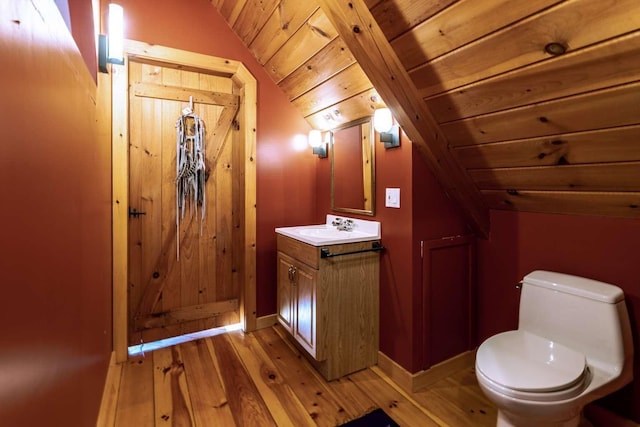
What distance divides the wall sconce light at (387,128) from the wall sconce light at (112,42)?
155 centimetres

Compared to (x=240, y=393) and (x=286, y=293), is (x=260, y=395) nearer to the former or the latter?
(x=240, y=393)

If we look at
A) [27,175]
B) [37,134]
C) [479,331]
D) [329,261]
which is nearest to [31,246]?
[27,175]

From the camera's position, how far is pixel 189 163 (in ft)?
8.66

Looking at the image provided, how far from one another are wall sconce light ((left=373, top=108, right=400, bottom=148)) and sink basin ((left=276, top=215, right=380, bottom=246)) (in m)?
0.56

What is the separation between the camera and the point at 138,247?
8.30 ft

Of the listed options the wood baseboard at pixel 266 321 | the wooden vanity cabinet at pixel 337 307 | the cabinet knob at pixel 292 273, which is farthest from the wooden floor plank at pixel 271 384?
the cabinet knob at pixel 292 273

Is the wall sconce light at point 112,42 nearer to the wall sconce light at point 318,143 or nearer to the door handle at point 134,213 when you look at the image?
the door handle at point 134,213

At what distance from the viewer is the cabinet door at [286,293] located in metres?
2.46

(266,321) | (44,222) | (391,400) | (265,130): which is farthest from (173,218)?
(391,400)

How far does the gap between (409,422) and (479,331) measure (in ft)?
3.05

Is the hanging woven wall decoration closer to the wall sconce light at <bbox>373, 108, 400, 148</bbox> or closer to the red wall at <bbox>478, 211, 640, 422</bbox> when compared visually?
the wall sconce light at <bbox>373, 108, 400, 148</bbox>

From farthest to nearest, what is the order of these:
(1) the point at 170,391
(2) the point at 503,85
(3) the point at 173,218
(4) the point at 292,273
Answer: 1. (3) the point at 173,218
2. (4) the point at 292,273
3. (1) the point at 170,391
4. (2) the point at 503,85

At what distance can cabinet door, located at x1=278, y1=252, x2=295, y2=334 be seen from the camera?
2.46 m

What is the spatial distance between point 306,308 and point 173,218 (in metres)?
1.30
